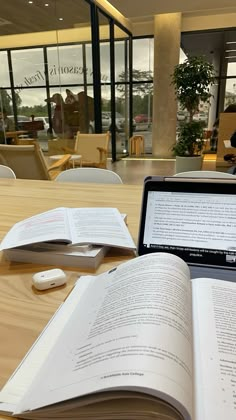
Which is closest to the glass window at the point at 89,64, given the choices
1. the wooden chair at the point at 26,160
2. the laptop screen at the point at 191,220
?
the wooden chair at the point at 26,160

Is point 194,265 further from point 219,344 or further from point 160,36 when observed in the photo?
point 160,36

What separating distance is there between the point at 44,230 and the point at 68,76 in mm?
5950

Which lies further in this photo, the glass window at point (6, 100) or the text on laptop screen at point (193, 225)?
the glass window at point (6, 100)

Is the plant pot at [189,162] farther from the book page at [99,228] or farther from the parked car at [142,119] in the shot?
the book page at [99,228]

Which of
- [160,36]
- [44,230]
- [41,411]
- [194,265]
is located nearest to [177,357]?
[41,411]

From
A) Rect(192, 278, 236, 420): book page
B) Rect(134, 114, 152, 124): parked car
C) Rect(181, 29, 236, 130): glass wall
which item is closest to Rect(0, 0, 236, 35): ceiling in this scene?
Rect(181, 29, 236, 130): glass wall

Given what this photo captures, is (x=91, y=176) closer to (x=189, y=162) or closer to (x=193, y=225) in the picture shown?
(x=193, y=225)

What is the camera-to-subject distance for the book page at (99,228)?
0.88m

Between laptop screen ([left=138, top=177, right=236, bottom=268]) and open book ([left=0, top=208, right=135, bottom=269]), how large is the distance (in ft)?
0.36

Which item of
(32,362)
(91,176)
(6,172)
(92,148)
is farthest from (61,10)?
(32,362)

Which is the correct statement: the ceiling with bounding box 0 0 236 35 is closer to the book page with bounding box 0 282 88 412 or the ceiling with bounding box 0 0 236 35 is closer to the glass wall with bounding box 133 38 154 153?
the glass wall with bounding box 133 38 154 153

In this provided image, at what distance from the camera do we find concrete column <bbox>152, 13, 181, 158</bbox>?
7.09 meters

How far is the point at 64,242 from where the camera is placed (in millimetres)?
876

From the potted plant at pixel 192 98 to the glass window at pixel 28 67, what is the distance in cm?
267
